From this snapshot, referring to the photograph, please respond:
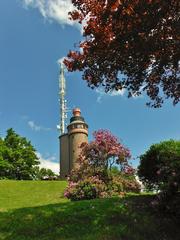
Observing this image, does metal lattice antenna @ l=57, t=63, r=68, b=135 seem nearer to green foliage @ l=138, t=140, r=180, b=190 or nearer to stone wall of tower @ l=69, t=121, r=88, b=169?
stone wall of tower @ l=69, t=121, r=88, b=169

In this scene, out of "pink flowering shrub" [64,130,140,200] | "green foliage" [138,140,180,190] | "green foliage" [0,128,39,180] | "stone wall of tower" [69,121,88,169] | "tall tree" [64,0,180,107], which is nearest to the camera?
"tall tree" [64,0,180,107]

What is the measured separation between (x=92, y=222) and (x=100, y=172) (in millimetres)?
14646

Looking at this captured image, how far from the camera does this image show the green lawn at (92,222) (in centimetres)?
1265

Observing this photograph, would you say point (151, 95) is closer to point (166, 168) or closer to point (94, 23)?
point (166, 168)

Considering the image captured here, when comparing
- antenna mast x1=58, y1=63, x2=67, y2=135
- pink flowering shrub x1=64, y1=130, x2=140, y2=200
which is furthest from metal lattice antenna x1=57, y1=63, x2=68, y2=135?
pink flowering shrub x1=64, y1=130, x2=140, y2=200

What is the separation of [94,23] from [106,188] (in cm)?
1399

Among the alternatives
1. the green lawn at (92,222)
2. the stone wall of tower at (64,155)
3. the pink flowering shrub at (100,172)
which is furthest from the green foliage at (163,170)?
the stone wall of tower at (64,155)

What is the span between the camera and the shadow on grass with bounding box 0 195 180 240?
12633 millimetres

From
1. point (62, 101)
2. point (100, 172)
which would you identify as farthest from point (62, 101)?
point (100, 172)

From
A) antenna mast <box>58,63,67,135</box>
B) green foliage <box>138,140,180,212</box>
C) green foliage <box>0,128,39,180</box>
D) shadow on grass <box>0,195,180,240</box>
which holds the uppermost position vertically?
antenna mast <box>58,63,67,135</box>

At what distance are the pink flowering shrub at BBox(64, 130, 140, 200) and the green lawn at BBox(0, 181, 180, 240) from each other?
715 cm

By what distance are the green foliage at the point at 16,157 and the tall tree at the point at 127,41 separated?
60583 mm

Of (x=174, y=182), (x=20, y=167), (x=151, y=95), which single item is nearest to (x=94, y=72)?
(x=151, y=95)

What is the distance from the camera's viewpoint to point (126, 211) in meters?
14.9
